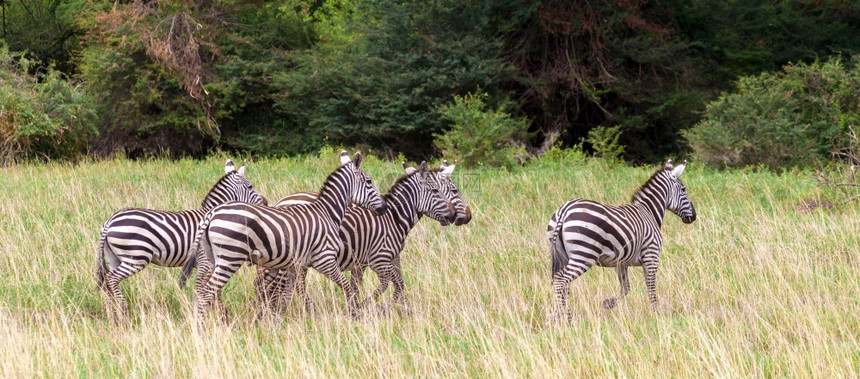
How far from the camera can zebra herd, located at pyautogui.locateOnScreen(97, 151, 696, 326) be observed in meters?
7.21

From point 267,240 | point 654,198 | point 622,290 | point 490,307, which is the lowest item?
point 490,307

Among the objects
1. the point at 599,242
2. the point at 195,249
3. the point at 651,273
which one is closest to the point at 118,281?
the point at 195,249

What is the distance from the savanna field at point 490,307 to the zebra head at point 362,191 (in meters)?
0.99

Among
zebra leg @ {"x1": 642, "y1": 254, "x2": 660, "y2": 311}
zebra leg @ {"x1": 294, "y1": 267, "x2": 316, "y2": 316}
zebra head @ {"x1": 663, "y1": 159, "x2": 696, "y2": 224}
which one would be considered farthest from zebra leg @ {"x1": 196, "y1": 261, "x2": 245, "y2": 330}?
zebra head @ {"x1": 663, "y1": 159, "x2": 696, "y2": 224}

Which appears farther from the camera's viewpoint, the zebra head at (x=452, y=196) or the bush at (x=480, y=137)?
the bush at (x=480, y=137)

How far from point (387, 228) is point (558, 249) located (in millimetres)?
1682

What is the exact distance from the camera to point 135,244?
309 inches

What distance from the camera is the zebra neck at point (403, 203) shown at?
8.61 m

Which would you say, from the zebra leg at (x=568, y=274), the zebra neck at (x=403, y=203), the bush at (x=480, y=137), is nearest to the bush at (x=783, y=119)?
the bush at (x=480, y=137)

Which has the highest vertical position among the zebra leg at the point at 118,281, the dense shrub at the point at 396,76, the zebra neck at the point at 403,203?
the dense shrub at the point at 396,76

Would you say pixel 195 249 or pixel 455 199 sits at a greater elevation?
pixel 455 199

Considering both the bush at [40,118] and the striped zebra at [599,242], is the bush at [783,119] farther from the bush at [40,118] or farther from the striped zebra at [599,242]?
the bush at [40,118]

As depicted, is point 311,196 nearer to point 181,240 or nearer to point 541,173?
point 181,240

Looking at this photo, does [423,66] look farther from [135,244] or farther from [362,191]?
[135,244]
